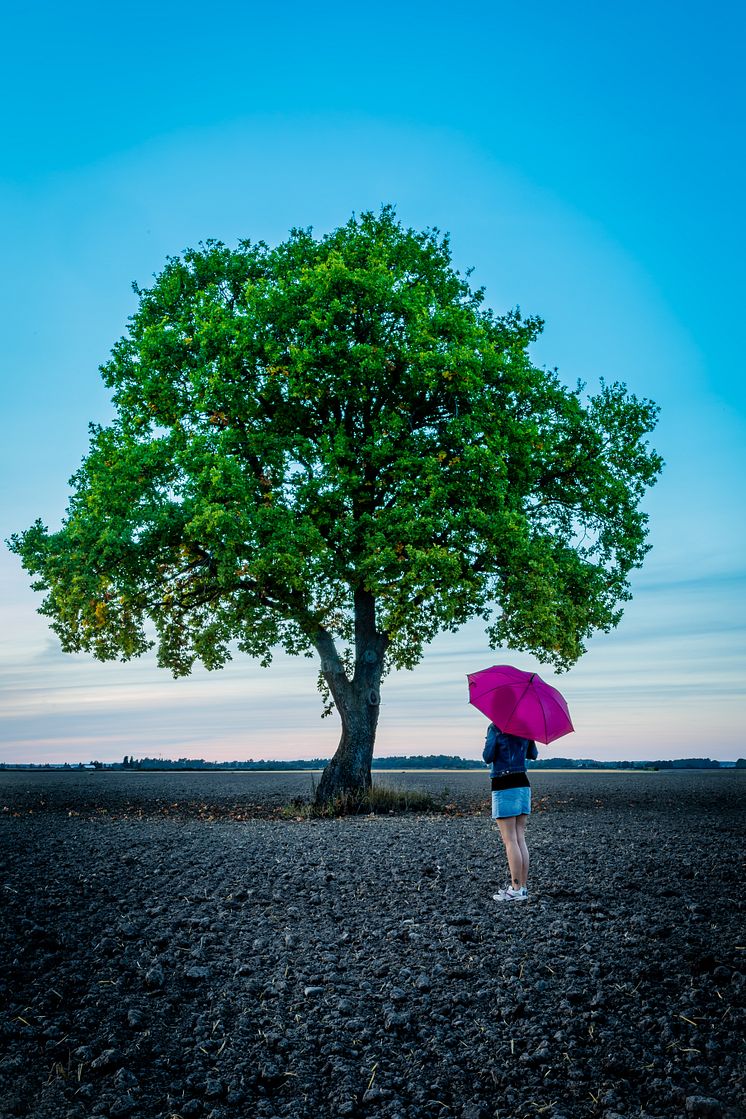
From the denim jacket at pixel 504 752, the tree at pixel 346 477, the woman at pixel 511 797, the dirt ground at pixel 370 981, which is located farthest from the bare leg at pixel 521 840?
the tree at pixel 346 477

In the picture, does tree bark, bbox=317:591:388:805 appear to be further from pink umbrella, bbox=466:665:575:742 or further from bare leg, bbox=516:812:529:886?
pink umbrella, bbox=466:665:575:742

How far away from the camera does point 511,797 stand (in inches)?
381

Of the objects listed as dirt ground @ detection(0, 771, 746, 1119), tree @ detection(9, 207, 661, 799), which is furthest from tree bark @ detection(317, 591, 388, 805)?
dirt ground @ detection(0, 771, 746, 1119)

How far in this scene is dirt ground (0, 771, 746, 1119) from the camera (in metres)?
5.74

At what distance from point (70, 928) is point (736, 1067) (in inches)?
261

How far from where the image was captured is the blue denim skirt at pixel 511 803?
379 inches

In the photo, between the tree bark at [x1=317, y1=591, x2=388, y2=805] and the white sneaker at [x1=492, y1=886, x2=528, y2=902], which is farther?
the tree bark at [x1=317, y1=591, x2=388, y2=805]

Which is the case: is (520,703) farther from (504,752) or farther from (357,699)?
(357,699)

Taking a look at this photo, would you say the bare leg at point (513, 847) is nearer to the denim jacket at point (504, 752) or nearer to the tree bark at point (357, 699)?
the denim jacket at point (504, 752)

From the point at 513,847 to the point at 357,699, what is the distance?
42.6 feet

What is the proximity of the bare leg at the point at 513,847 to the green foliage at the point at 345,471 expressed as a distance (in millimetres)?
9659

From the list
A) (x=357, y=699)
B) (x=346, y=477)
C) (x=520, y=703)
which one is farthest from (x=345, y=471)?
(x=520, y=703)

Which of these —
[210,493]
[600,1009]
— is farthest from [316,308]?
[600,1009]

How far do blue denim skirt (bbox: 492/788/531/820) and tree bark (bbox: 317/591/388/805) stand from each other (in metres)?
12.5
